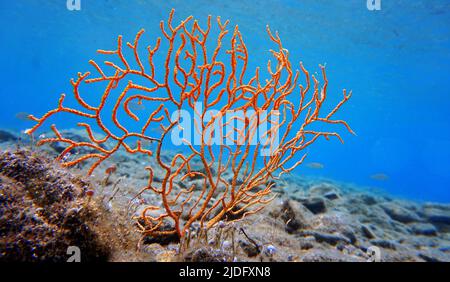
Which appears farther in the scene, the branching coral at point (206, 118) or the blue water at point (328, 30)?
the blue water at point (328, 30)

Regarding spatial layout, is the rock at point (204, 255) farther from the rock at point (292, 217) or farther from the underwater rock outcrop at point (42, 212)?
the rock at point (292, 217)

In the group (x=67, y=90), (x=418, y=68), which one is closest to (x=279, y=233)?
(x=418, y=68)

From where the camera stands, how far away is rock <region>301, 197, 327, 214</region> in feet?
21.9

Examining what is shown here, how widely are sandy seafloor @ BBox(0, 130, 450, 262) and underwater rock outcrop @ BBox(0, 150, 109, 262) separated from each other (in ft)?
0.10

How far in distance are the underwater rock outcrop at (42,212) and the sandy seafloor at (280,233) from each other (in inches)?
1.2

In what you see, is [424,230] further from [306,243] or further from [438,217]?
[306,243]

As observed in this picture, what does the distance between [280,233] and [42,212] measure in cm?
350

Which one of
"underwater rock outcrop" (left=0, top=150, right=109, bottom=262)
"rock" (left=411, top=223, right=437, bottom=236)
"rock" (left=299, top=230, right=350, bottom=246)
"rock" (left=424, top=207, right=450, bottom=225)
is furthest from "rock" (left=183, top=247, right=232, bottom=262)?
"rock" (left=424, top=207, right=450, bottom=225)

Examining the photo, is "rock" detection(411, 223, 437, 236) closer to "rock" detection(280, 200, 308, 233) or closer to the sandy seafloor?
the sandy seafloor

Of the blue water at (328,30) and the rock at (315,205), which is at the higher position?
the blue water at (328,30)

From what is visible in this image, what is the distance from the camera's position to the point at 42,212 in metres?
2.15

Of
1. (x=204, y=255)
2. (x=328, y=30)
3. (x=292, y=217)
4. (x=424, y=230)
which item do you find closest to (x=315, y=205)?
(x=292, y=217)

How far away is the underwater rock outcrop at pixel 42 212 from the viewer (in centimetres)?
196

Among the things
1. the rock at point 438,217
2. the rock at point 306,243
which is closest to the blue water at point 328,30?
the rock at point 438,217
